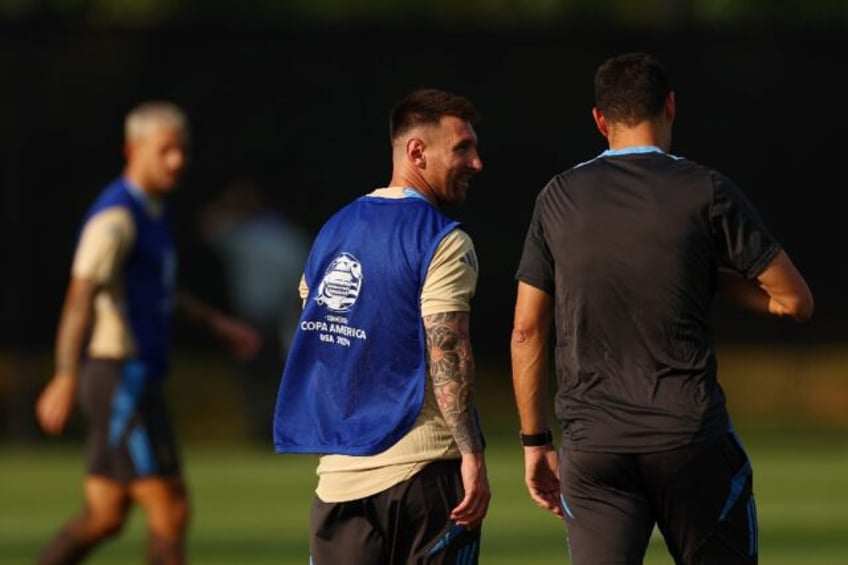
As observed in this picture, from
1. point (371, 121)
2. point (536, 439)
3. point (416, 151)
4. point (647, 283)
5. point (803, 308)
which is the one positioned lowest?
point (536, 439)

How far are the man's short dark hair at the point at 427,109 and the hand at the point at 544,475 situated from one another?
3.43 feet

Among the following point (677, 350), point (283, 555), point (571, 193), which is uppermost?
point (571, 193)

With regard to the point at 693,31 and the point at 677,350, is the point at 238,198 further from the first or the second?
the point at 677,350

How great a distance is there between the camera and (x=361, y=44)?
22.2 m

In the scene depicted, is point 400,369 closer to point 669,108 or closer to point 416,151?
point 416,151

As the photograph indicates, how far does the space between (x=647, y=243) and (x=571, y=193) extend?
304 millimetres

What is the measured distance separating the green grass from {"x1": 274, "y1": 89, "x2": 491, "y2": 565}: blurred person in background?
5.73m

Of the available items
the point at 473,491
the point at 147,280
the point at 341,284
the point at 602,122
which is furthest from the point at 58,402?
the point at 602,122

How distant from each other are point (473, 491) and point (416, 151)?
1.07 metres

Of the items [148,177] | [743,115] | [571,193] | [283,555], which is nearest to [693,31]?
[743,115]

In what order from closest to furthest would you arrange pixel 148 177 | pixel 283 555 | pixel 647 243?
pixel 647 243 < pixel 148 177 < pixel 283 555

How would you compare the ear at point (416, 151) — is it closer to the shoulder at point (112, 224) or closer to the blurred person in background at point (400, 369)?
the blurred person in background at point (400, 369)

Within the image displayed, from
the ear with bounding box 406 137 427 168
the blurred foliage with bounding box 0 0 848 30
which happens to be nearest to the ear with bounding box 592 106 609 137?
the ear with bounding box 406 137 427 168

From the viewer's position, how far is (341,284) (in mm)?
6984
